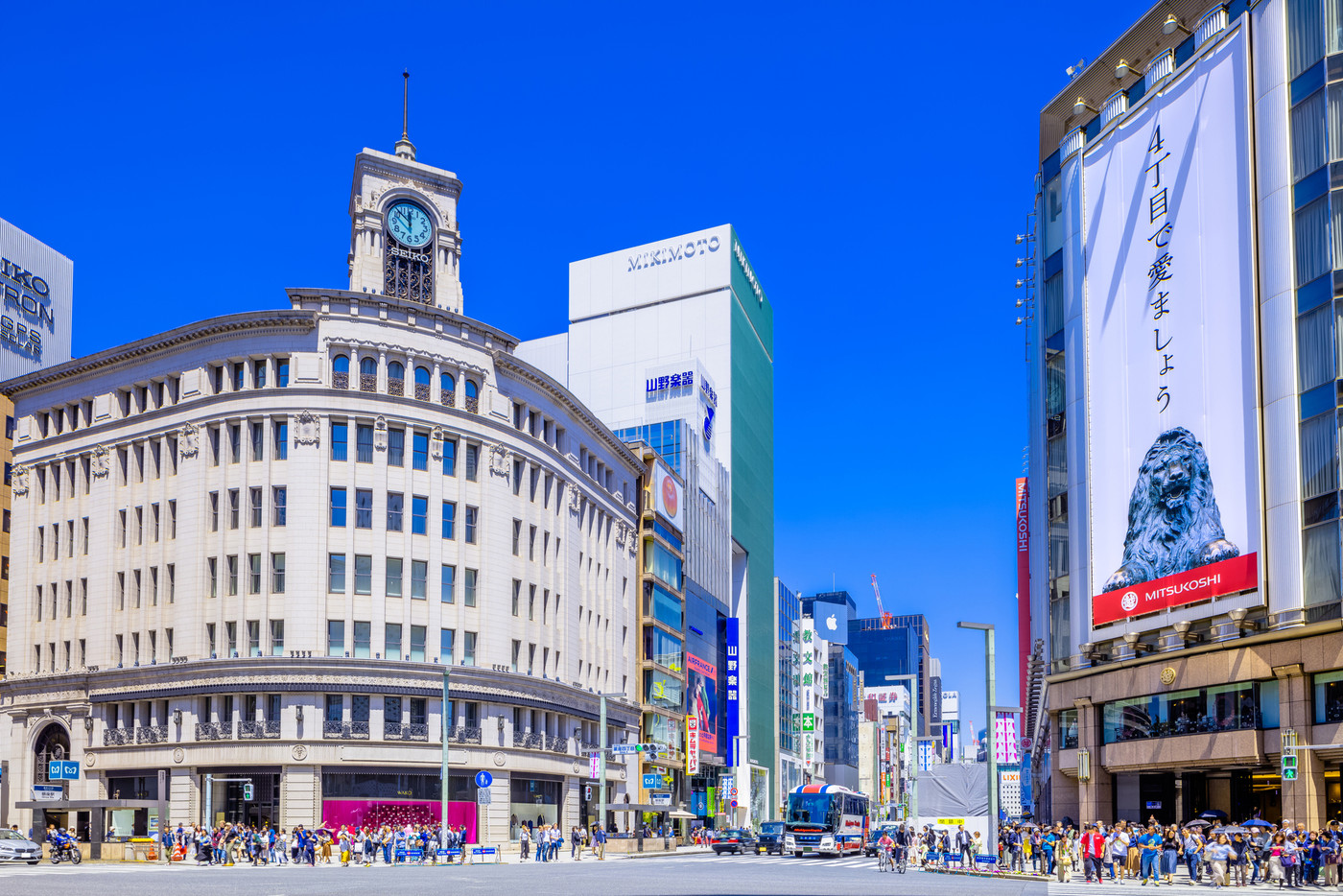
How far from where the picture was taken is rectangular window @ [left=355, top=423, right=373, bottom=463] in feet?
233

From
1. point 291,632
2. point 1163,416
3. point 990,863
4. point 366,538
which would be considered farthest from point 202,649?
point 1163,416

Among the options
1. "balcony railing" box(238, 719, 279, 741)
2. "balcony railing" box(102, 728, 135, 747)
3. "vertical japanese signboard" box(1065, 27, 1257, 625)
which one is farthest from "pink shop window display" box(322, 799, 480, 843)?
"vertical japanese signboard" box(1065, 27, 1257, 625)

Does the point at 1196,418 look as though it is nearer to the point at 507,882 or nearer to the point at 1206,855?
the point at 1206,855

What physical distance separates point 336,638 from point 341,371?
45.1 ft

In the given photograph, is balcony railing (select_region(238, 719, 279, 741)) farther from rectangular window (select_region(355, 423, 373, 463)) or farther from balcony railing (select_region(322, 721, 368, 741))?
rectangular window (select_region(355, 423, 373, 463))

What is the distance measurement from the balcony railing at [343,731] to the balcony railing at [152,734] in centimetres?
882

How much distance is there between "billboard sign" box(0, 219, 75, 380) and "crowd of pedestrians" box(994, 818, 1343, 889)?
84.0 m

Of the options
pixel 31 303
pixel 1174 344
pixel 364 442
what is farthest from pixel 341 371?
pixel 31 303

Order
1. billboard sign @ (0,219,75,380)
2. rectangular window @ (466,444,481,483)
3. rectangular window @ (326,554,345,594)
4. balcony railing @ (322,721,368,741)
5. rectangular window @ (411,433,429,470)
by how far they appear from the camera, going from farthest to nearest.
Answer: billboard sign @ (0,219,75,380)
rectangular window @ (466,444,481,483)
rectangular window @ (411,433,429,470)
rectangular window @ (326,554,345,594)
balcony railing @ (322,721,368,741)

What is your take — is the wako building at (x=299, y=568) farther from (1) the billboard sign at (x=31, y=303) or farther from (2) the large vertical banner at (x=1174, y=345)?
(2) the large vertical banner at (x=1174, y=345)

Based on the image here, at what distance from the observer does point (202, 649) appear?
6856cm

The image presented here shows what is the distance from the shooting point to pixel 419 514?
7250 centimetres

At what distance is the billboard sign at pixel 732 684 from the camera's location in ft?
411

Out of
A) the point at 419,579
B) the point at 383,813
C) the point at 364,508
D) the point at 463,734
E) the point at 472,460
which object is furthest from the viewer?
the point at 472,460
